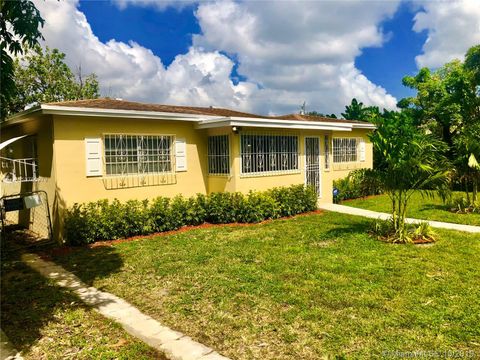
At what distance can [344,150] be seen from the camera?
56.9ft

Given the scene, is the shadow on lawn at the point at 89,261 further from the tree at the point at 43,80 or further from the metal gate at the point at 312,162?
the tree at the point at 43,80

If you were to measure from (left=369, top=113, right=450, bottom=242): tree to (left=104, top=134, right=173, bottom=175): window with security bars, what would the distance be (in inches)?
252

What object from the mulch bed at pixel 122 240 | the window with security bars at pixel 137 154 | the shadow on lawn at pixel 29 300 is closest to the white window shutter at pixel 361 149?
the mulch bed at pixel 122 240

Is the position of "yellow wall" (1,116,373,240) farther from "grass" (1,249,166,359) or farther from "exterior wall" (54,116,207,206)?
"grass" (1,249,166,359)

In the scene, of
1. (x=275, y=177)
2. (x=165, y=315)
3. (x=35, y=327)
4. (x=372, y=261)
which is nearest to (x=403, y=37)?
(x=275, y=177)

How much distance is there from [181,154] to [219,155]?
1.32 meters

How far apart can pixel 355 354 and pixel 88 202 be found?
8.11 metres

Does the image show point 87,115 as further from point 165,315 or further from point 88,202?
point 165,315

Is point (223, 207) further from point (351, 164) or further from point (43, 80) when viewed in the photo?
point (43, 80)

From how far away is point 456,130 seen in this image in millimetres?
21422

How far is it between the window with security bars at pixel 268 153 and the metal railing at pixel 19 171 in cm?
659

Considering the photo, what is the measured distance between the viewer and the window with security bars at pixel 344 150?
55.4ft

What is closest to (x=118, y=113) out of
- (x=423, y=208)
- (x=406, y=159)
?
(x=406, y=159)

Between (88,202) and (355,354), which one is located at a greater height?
(88,202)
